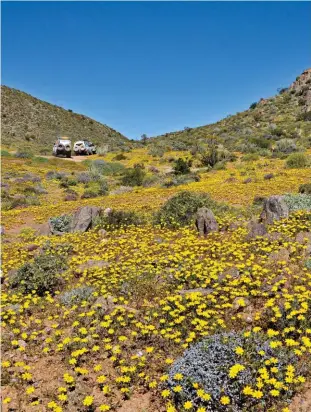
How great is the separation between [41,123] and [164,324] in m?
71.4

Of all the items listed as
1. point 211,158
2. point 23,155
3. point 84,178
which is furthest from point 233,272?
point 23,155

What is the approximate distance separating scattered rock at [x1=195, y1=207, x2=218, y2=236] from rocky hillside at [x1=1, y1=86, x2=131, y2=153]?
49.5 meters

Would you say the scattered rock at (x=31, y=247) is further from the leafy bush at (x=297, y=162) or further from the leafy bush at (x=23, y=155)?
the leafy bush at (x=23, y=155)

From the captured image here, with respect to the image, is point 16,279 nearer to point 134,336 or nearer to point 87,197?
point 134,336

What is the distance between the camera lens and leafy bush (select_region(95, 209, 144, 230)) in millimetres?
13820

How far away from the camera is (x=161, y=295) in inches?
316

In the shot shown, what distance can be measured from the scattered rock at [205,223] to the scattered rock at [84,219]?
4.16m

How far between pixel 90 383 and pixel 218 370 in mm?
1957

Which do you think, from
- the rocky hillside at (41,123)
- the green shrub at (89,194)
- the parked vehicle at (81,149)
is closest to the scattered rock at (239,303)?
the green shrub at (89,194)

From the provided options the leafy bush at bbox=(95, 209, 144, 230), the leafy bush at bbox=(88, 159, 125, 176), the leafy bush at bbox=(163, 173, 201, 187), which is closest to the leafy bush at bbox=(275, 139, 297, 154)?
the leafy bush at bbox=(163, 173, 201, 187)

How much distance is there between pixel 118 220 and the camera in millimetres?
14078

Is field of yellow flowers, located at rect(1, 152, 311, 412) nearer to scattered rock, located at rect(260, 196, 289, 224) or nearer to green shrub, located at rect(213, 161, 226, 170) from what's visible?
scattered rock, located at rect(260, 196, 289, 224)

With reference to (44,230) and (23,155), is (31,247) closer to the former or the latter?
(44,230)

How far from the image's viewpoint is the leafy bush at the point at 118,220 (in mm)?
13820
